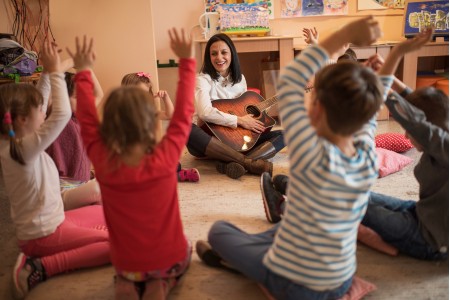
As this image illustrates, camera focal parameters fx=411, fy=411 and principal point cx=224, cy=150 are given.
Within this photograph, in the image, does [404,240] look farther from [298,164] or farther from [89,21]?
[89,21]

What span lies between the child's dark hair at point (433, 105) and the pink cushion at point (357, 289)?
22.3 inches

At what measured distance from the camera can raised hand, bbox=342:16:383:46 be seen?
0.99 metres

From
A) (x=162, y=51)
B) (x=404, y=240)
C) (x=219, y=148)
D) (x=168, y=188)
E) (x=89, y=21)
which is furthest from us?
(x=162, y=51)

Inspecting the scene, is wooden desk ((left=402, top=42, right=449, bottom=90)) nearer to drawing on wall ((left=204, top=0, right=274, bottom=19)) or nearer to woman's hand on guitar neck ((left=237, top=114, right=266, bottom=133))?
drawing on wall ((left=204, top=0, right=274, bottom=19))

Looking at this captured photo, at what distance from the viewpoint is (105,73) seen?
3.14m

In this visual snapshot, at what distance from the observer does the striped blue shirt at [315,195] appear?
97cm

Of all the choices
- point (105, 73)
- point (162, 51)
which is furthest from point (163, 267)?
point (162, 51)

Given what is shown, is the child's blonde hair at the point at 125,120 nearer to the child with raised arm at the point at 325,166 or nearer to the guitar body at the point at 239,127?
the child with raised arm at the point at 325,166

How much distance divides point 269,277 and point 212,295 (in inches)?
9.2

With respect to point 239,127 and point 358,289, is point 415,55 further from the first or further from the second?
point 358,289

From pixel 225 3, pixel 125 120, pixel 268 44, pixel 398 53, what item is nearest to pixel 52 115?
pixel 125 120

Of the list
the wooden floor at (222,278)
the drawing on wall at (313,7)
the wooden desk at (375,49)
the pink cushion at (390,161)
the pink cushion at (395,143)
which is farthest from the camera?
the drawing on wall at (313,7)

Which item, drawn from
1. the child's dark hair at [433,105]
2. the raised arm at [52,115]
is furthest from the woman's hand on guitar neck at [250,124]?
the raised arm at [52,115]

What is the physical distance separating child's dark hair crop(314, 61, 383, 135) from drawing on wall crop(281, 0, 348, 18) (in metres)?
2.91
